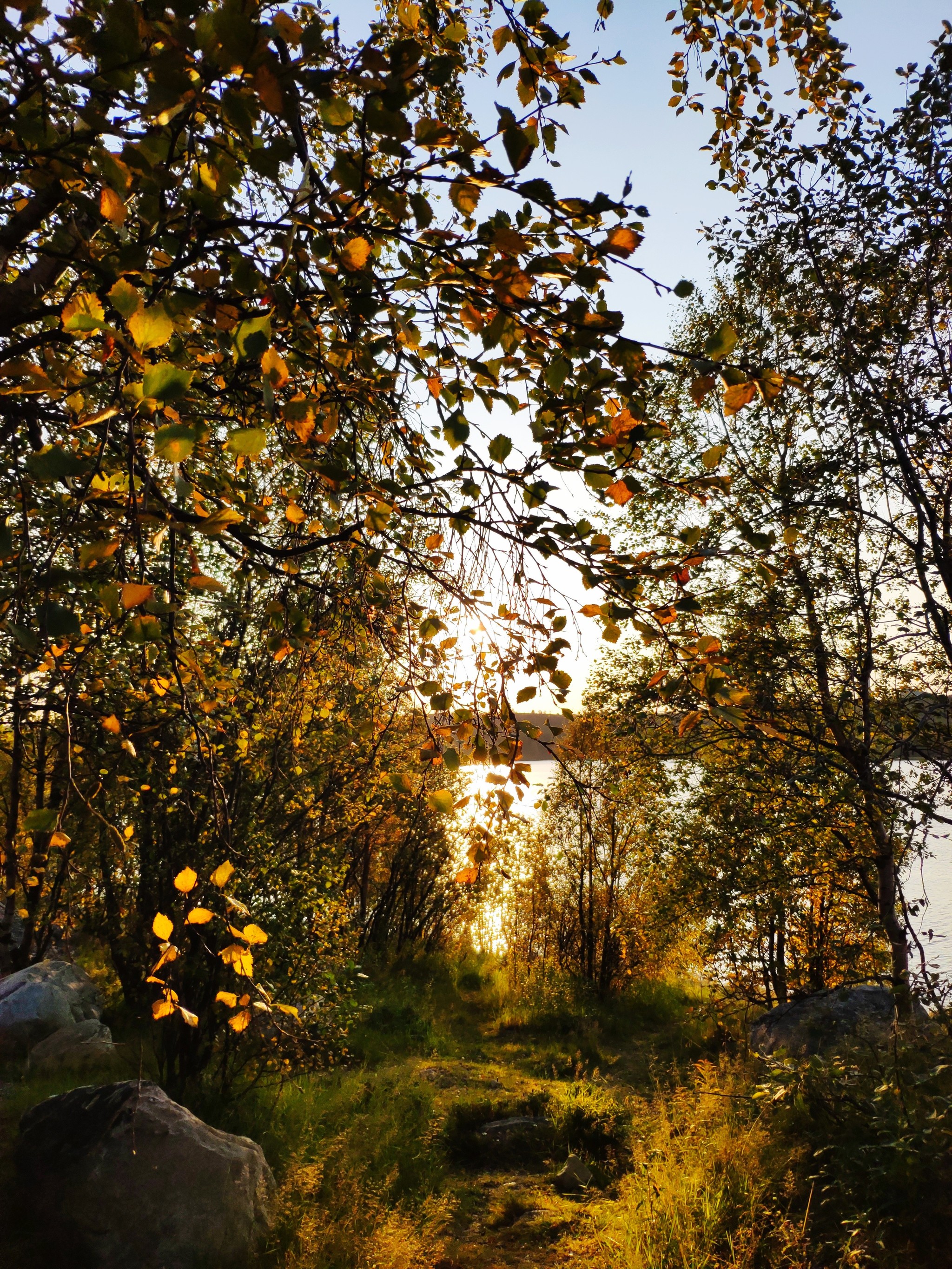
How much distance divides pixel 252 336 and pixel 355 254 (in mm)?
372

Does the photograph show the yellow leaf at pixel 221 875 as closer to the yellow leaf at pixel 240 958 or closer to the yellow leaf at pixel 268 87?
the yellow leaf at pixel 240 958

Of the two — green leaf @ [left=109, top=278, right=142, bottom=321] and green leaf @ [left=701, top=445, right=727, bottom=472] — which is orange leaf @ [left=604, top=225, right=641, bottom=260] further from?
green leaf @ [left=109, top=278, right=142, bottom=321]

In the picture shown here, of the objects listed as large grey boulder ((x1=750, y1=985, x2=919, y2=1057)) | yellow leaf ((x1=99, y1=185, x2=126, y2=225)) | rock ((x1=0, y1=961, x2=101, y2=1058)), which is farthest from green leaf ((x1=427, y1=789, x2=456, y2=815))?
rock ((x1=0, y1=961, x2=101, y2=1058))

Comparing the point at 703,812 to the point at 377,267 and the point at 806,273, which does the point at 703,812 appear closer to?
the point at 806,273

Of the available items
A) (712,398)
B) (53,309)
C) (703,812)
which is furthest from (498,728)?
(703,812)

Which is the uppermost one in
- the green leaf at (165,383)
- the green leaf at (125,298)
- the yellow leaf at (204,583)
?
the green leaf at (125,298)

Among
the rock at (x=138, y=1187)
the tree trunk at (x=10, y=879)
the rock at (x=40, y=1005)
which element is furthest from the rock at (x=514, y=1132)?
the tree trunk at (x=10, y=879)

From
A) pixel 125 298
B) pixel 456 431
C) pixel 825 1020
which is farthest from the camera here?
pixel 825 1020

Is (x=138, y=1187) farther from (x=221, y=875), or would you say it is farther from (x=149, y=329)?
(x=149, y=329)

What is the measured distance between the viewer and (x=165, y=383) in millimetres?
864

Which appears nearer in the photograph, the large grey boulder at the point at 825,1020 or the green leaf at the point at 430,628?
the green leaf at the point at 430,628

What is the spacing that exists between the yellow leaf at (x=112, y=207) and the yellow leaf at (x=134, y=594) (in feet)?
1.95

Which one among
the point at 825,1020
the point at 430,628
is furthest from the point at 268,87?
the point at 825,1020

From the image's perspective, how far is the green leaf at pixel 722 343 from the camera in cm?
120
